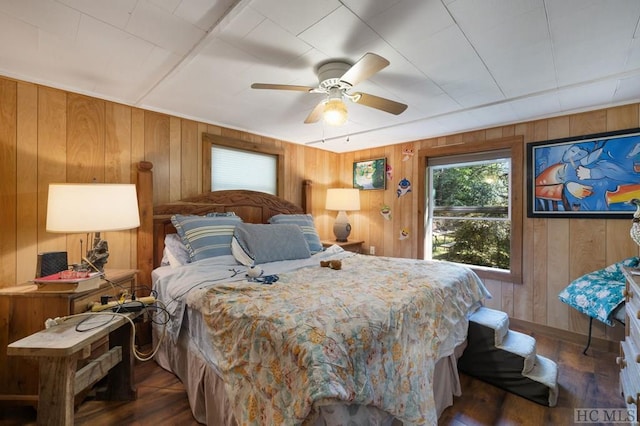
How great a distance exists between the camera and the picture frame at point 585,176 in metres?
2.42

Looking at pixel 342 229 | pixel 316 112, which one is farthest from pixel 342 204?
pixel 316 112

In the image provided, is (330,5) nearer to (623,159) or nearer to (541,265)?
(623,159)

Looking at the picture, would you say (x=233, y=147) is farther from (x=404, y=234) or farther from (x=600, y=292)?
(x=600, y=292)

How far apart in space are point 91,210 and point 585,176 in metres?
4.03

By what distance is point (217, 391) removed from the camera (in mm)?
1428

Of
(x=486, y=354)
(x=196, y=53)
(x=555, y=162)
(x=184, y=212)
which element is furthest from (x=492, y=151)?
(x=184, y=212)

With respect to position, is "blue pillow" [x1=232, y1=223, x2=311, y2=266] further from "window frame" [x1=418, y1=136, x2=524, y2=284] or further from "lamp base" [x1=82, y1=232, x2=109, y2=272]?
"window frame" [x1=418, y1=136, x2=524, y2=284]

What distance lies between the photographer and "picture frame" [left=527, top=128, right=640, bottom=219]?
2.42m

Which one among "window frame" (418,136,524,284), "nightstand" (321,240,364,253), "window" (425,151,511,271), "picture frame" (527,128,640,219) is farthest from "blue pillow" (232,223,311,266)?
"picture frame" (527,128,640,219)

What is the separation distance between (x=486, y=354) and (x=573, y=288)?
114 cm

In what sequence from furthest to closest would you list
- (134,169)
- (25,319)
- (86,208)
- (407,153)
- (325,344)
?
(407,153)
(134,169)
(86,208)
(25,319)
(325,344)

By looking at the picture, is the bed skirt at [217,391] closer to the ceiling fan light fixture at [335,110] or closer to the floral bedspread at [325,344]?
the floral bedspread at [325,344]

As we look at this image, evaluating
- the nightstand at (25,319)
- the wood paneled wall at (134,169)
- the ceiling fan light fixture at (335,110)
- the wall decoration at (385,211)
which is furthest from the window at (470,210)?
the nightstand at (25,319)

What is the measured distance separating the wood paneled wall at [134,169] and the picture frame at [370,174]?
437 mm
